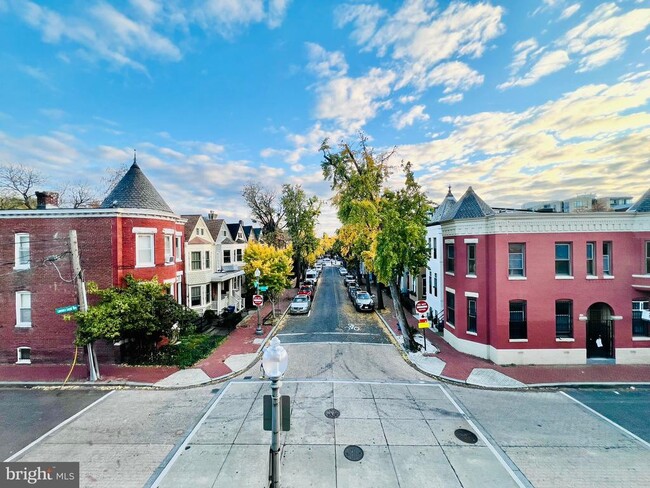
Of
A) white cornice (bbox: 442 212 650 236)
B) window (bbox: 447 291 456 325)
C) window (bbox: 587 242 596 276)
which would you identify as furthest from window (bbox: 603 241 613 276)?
window (bbox: 447 291 456 325)

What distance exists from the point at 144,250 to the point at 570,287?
73.5 feet

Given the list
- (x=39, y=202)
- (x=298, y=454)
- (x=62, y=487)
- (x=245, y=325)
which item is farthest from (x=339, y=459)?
(x=39, y=202)

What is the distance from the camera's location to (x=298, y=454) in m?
7.82

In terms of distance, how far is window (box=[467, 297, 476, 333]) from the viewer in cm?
1592

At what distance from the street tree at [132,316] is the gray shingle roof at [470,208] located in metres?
15.7

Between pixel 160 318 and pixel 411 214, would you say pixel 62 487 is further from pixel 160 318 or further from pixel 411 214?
pixel 411 214

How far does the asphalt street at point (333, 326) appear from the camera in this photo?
736 inches

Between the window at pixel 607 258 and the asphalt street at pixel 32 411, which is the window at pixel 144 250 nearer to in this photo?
the asphalt street at pixel 32 411

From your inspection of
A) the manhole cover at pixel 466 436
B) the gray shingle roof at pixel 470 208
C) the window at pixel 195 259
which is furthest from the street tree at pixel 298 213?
the manhole cover at pixel 466 436

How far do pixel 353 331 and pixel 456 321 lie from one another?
690 cm

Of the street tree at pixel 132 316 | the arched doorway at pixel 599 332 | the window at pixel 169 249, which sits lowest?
the arched doorway at pixel 599 332

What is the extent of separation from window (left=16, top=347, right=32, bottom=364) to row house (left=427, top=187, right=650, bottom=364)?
23624mm

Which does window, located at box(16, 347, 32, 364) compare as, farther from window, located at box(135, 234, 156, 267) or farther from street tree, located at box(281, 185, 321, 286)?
street tree, located at box(281, 185, 321, 286)

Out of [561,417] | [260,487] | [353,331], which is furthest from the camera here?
[353,331]
